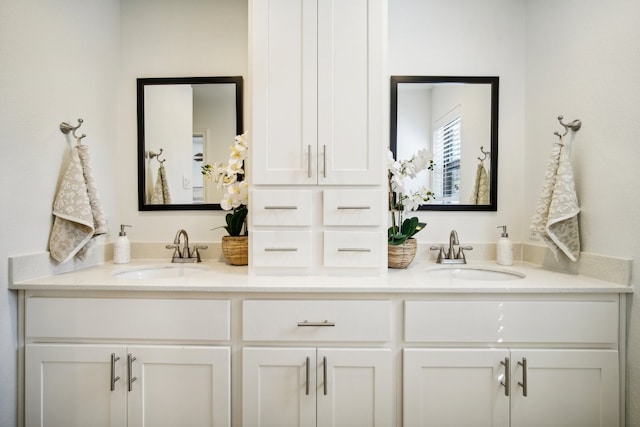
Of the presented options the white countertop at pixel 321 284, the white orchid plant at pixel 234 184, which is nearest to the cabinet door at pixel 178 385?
the white countertop at pixel 321 284

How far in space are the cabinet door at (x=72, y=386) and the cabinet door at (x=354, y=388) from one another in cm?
82

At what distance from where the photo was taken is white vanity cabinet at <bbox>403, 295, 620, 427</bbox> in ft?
4.20

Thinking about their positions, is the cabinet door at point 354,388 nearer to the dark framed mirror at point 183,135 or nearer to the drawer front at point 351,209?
the drawer front at point 351,209

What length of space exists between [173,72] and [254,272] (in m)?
1.33

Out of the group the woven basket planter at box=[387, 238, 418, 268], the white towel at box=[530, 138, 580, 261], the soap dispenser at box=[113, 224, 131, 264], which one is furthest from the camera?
the soap dispenser at box=[113, 224, 131, 264]

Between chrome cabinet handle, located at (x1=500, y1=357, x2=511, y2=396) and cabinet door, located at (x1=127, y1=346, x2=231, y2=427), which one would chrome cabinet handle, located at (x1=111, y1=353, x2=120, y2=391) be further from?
chrome cabinet handle, located at (x1=500, y1=357, x2=511, y2=396)

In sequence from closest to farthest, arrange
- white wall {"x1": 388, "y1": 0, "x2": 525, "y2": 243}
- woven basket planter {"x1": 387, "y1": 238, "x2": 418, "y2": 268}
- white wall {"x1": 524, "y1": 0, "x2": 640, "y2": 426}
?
1. white wall {"x1": 524, "y1": 0, "x2": 640, "y2": 426}
2. woven basket planter {"x1": 387, "y1": 238, "x2": 418, "y2": 268}
3. white wall {"x1": 388, "y1": 0, "x2": 525, "y2": 243}

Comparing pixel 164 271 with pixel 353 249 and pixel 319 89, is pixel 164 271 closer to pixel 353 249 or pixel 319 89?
pixel 353 249

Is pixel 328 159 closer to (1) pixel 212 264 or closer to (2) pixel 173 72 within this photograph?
(1) pixel 212 264

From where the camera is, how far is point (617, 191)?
1.32 meters

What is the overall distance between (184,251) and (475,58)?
2.04 metres

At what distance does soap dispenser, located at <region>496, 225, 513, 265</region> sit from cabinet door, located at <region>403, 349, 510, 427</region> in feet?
2.02

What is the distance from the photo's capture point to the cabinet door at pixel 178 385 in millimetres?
1303

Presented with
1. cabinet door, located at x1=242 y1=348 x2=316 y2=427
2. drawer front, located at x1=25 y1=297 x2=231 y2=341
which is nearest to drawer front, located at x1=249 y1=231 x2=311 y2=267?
drawer front, located at x1=25 y1=297 x2=231 y2=341
